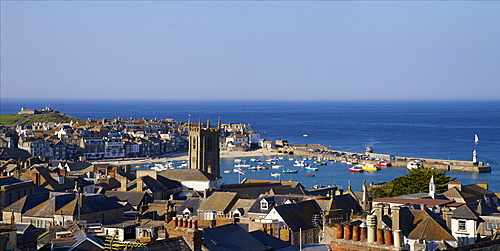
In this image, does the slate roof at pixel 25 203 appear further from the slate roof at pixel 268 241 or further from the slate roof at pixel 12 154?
the slate roof at pixel 12 154

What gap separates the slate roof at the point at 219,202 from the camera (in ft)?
127

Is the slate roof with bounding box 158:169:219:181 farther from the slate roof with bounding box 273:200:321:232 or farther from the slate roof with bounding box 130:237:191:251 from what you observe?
the slate roof with bounding box 130:237:191:251

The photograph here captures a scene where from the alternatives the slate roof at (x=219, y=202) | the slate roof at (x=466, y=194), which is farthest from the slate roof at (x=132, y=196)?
the slate roof at (x=466, y=194)

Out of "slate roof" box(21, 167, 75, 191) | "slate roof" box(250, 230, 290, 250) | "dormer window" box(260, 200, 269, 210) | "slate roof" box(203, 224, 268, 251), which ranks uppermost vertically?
"slate roof" box(203, 224, 268, 251)

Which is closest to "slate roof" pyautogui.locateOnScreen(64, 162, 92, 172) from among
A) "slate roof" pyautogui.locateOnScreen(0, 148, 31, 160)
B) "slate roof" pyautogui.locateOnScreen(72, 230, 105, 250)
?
"slate roof" pyautogui.locateOnScreen(0, 148, 31, 160)

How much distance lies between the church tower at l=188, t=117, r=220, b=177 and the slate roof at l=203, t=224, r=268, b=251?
51.9 meters

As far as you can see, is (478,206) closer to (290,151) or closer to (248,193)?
(248,193)

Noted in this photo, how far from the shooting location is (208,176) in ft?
193

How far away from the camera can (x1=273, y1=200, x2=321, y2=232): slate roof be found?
2923cm

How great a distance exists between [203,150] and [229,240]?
53805 millimetres

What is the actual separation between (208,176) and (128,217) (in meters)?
21.9

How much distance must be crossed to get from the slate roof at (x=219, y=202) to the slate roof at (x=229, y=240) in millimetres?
18621

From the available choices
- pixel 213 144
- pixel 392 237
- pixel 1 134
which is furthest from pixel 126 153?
pixel 392 237

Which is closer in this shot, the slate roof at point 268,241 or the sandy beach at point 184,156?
the slate roof at point 268,241
